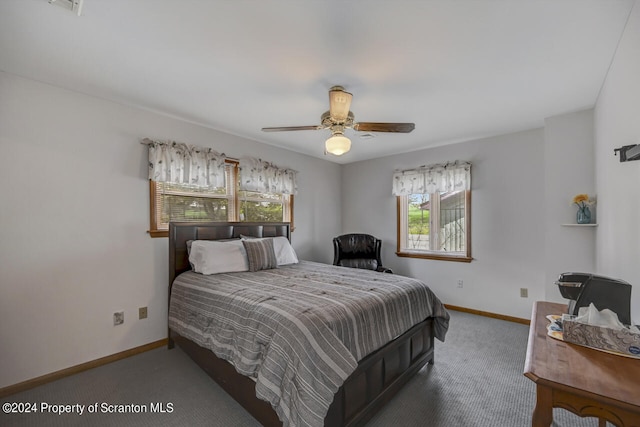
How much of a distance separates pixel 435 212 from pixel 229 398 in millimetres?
3670

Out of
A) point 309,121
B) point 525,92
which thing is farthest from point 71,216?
point 525,92

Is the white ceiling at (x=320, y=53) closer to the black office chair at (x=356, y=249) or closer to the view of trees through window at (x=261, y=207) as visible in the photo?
the view of trees through window at (x=261, y=207)

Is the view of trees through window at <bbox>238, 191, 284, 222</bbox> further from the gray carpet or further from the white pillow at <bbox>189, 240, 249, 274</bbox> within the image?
the gray carpet

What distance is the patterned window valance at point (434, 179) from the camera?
3.97m

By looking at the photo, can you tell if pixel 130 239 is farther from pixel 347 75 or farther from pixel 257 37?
pixel 347 75

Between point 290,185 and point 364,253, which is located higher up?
point 290,185

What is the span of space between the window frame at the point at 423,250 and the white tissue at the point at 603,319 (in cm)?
286

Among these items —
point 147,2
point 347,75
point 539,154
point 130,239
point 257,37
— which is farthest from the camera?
point 539,154

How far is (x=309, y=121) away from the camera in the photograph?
127 inches

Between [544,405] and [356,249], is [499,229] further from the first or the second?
[544,405]

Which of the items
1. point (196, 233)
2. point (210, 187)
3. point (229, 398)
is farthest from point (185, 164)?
point (229, 398)

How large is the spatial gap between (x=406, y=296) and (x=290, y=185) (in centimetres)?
260

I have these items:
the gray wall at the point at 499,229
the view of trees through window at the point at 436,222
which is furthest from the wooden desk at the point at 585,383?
the view of trees through window at the point at 436,222

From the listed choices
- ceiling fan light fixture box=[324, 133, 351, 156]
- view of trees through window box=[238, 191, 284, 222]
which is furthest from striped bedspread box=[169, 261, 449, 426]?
view of trees through window box=[238, 191, 284, 222]
